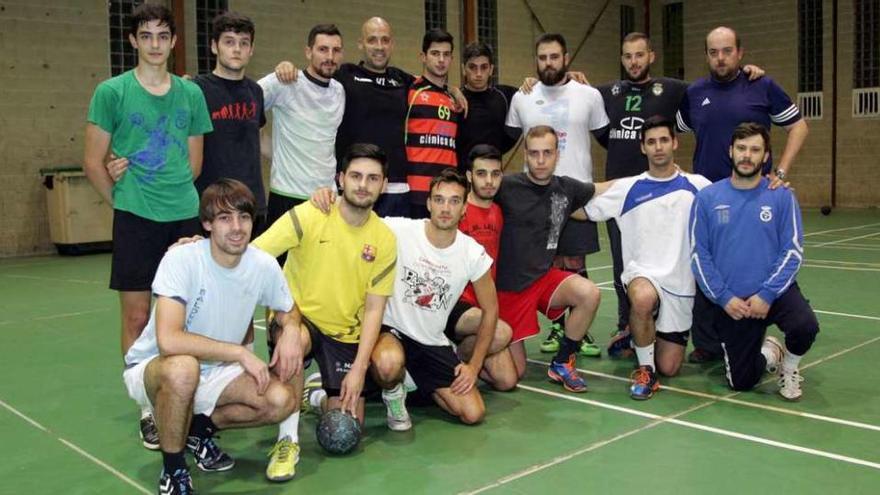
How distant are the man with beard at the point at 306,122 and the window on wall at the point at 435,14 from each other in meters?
11.5

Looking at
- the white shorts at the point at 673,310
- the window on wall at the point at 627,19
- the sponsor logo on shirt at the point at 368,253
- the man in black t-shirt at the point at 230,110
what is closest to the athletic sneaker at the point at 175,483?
the sponsor logo on shirt at the point at 368,253

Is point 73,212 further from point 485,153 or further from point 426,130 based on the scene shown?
point 485,153

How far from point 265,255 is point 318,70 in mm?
1969

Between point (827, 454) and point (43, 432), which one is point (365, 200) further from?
point (827, 454)

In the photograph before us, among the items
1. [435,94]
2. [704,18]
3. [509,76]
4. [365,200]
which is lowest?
[365,200]

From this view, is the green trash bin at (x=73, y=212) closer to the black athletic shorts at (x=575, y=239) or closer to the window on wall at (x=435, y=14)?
the window on wall at (x=435, y=14)

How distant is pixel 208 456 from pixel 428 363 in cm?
118

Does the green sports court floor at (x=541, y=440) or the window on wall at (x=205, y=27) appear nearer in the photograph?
the green sports court floor at (x=541, y=440)

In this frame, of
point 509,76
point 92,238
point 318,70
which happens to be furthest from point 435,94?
point 509,76

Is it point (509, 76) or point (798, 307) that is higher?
point (509, 76)

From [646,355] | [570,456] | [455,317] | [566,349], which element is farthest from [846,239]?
[570,456]

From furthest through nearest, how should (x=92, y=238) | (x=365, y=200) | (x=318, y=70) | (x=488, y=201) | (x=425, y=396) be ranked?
(x=92, y=238)
(x=318, y=70)
(x=488, y=201)
(x=425, y=396)
(x=365, y=200)

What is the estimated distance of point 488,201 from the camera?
189 inches

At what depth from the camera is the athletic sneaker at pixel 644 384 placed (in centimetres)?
455
